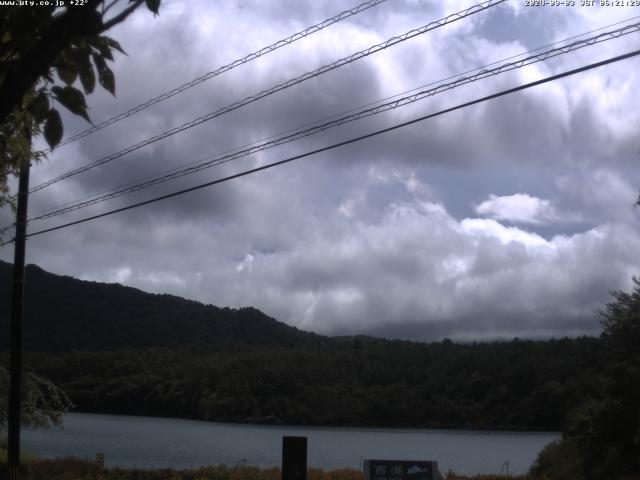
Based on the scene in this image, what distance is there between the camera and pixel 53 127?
3.98 metres

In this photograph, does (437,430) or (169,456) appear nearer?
(169,456)

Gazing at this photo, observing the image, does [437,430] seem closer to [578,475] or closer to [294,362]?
[294,362]

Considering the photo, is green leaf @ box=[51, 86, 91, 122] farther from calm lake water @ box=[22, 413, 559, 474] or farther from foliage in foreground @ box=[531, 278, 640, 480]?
calm lake water @ box=[22, 413, 559, 474]

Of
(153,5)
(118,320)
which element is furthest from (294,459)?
(118,320)

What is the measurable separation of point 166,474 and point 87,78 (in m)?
19.3

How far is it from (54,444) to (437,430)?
22.1m

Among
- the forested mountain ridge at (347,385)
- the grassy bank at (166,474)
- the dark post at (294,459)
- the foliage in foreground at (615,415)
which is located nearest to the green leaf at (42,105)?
the dark post at (294,459)

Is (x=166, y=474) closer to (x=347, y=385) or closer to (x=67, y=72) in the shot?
(x=67, y=72)

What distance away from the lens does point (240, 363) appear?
5756 centimetres

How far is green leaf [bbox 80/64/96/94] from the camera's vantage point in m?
4.14

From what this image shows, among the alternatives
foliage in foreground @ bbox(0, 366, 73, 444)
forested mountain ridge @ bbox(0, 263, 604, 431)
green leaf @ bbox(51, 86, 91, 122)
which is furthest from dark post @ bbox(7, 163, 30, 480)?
forested mountain ridge @ bbox(0, 263, 604, 431)

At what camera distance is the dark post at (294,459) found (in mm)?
11562

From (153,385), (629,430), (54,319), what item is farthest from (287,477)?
(54,319)

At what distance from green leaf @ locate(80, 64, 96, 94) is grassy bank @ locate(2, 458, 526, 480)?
1803 cm
